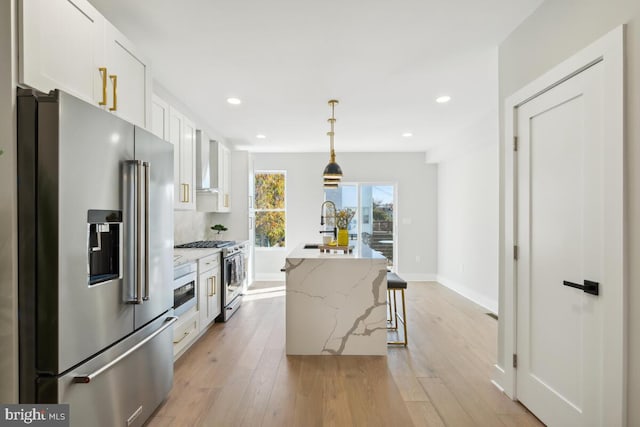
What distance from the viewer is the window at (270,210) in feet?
22.1

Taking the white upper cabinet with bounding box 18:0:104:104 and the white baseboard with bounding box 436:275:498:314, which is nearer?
the white upper cabinet with bounding box 18:0:104:104

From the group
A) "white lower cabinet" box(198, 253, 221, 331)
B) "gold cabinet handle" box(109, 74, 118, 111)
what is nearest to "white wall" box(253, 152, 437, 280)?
"white lower cabinet" box(198, 253, 221, 331)

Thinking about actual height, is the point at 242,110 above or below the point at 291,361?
above

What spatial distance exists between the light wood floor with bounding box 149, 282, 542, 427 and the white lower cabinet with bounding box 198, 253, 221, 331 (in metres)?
0.21

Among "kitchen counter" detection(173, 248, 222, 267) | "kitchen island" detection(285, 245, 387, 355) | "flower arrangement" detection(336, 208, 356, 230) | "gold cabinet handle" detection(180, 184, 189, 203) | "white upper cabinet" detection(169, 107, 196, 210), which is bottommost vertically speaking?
"kitchen island" detection(285, 245, 387, 355)

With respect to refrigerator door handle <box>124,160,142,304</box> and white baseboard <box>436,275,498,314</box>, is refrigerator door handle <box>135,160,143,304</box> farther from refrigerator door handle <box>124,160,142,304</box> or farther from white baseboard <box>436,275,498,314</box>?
white baseboard <box>436,275,498,314</box>

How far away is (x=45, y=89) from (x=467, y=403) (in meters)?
3.00

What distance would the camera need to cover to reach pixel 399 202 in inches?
264

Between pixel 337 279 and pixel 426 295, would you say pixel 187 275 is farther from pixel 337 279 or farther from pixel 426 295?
pixel 426 295

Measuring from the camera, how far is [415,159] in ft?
22.0

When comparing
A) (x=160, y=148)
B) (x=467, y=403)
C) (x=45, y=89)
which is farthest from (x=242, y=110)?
(x=467, y=403)

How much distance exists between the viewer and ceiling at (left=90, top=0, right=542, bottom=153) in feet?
6.80

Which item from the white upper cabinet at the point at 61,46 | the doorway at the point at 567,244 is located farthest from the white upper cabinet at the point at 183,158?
the doorway at the point at 567,244

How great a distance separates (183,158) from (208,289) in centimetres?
150
